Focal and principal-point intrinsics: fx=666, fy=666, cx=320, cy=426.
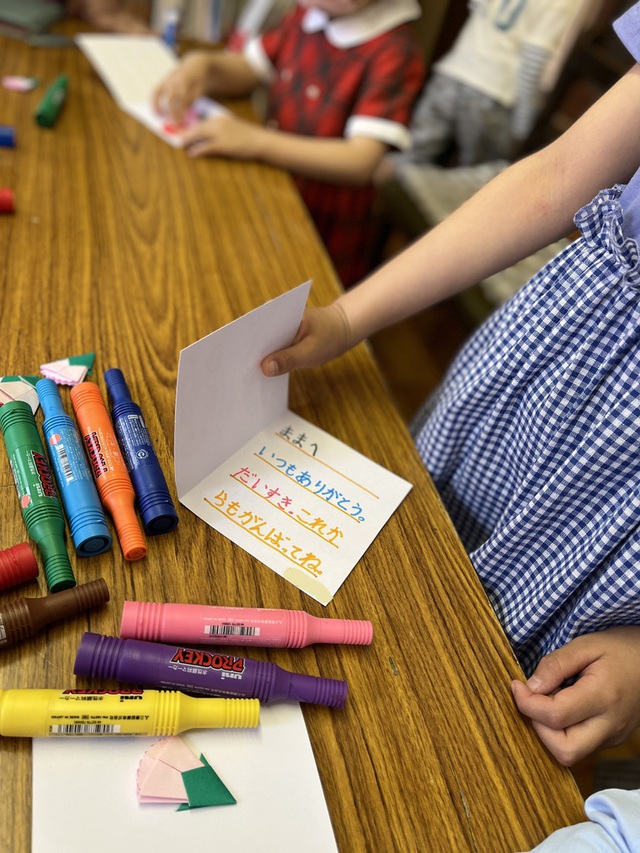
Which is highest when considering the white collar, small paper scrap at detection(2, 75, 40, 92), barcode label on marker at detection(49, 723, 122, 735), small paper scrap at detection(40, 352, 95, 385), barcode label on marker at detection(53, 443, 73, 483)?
the white collar

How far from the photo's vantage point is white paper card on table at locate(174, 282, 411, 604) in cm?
51

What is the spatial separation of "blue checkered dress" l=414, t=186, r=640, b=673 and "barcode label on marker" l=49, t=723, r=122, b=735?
Result: 369mm

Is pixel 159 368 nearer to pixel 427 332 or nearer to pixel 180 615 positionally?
pixel 180 615

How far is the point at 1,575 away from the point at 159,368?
10.3 inches

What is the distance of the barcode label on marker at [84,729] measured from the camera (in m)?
0.38

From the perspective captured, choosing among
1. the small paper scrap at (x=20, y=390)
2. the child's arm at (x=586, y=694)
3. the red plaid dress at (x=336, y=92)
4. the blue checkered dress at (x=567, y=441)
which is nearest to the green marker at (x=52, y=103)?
the red plaid dress at (x=336, y=92)

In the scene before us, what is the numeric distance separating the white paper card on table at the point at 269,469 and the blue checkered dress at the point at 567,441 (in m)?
0.13

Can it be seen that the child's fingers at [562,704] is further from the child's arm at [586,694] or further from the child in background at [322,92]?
the child in background at [322,92]

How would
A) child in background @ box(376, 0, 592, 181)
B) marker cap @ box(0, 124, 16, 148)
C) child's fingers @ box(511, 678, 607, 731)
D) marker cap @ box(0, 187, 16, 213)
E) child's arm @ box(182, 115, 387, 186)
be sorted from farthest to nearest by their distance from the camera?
1. child in background @ box(376, 0, 592, 181)
2. child's arm @ box(182, 115, 387, 186)
3. marker cap @ box(0, 124, 16, 148)
4. marker cap @ box(0, 187, 16, 213)
5. child's fingers @ box(511, 678, 607, 731)

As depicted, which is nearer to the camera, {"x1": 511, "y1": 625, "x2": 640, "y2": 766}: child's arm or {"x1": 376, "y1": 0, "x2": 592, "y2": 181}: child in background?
{"x1": 511, "y1": 625, "x2": 640, "y2": 766}: child's arm

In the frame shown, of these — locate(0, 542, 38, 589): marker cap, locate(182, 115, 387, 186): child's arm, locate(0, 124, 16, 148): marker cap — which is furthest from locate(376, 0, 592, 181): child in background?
locate(0, 542, 38, 589): marker cap

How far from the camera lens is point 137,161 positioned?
3.09 ft

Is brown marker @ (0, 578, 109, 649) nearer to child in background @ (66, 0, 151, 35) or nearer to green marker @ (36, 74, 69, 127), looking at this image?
green marker @ (36, 74, 69, 127)

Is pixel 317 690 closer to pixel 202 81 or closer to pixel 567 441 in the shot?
pixel 567 441
